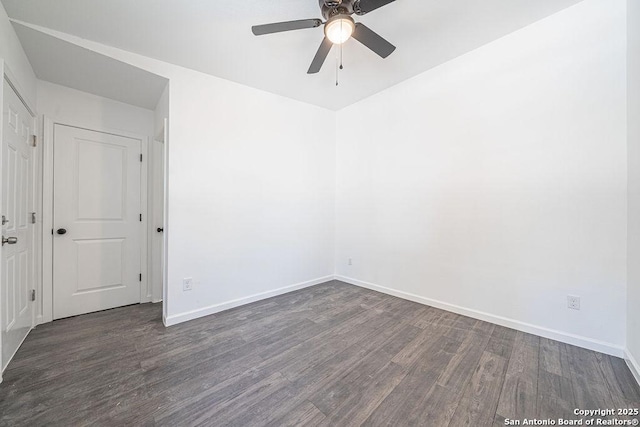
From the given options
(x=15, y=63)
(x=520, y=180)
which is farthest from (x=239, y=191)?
(x=520, y=180)

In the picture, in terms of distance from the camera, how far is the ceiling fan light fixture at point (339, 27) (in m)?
1.59

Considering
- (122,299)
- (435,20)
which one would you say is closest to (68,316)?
(122,299)

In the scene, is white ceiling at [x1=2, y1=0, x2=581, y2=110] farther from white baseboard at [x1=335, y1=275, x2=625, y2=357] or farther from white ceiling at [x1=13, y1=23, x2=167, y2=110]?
white baseboard at [x1=335, y1=275, x2=625, y2=357]

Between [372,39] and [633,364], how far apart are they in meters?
2.84

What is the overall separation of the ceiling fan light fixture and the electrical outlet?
268 centimetres

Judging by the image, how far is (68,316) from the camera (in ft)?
8.61

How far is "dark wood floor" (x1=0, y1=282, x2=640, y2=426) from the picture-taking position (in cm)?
138

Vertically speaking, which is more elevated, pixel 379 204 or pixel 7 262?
pixel 379 204

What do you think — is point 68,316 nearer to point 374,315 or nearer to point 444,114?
point 374,315

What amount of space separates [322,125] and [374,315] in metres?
2.76

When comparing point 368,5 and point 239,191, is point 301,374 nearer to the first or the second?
point 239,191

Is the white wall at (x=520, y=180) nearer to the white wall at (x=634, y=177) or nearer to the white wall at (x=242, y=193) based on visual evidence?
the white wall at (x=634, y=177)

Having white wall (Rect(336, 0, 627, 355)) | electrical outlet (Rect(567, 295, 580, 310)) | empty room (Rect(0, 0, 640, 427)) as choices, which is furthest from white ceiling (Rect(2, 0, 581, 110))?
electrical outlet (Rect(567, 295, 580, 310))

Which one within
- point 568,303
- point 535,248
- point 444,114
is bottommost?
point 568,303
